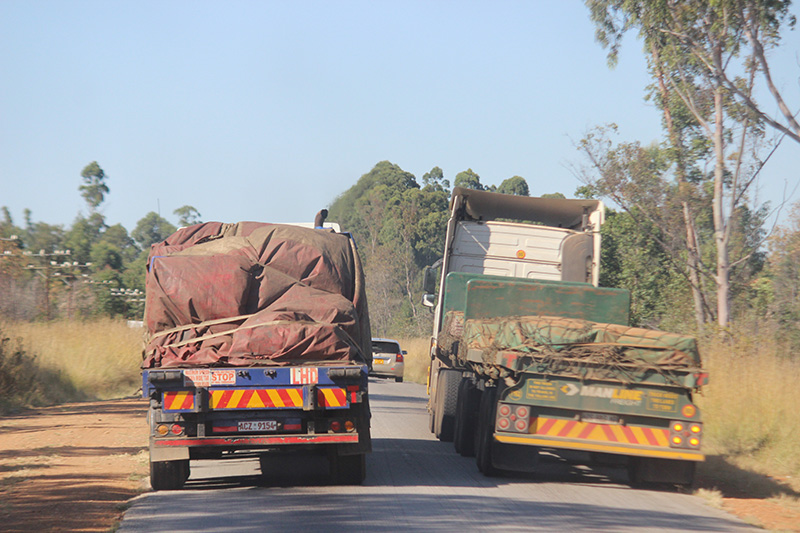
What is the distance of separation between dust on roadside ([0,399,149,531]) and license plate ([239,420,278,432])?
122cm

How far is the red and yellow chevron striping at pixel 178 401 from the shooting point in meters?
7.71

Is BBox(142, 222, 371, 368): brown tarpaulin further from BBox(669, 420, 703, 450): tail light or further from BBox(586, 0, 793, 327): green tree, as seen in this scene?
BBox(586, 0, 793, 327): green tree

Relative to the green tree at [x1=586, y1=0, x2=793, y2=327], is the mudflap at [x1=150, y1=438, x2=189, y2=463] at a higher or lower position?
lower

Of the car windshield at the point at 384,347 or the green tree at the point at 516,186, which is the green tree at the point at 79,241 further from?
the green tree at the point at 516,186

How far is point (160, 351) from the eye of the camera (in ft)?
26.9

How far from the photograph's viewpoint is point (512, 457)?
9.00m

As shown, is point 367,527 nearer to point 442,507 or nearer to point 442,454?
point 442,507

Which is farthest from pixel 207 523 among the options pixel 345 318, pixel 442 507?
pixel 345 318

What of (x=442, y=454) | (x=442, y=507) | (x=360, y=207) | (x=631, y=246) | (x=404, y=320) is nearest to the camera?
(x=442, y=507)

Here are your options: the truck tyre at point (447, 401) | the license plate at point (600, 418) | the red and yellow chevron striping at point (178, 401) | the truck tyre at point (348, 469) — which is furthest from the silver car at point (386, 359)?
the red and yellow chevron striping at point (178, 401)

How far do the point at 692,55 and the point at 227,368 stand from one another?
19.0 m

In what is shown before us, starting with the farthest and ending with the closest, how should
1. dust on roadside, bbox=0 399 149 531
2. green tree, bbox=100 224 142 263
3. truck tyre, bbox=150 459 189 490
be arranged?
green tree, bbox=100 224 142 263
truck tyre, bbox=150 459 189 490
dust on roadside, bbox=0 399 149 531

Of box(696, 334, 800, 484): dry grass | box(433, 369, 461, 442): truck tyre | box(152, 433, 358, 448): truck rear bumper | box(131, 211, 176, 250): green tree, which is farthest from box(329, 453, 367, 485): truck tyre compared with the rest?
box(131, 211, 176, 250): green tree

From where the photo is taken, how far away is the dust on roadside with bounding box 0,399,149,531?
6.89 m
